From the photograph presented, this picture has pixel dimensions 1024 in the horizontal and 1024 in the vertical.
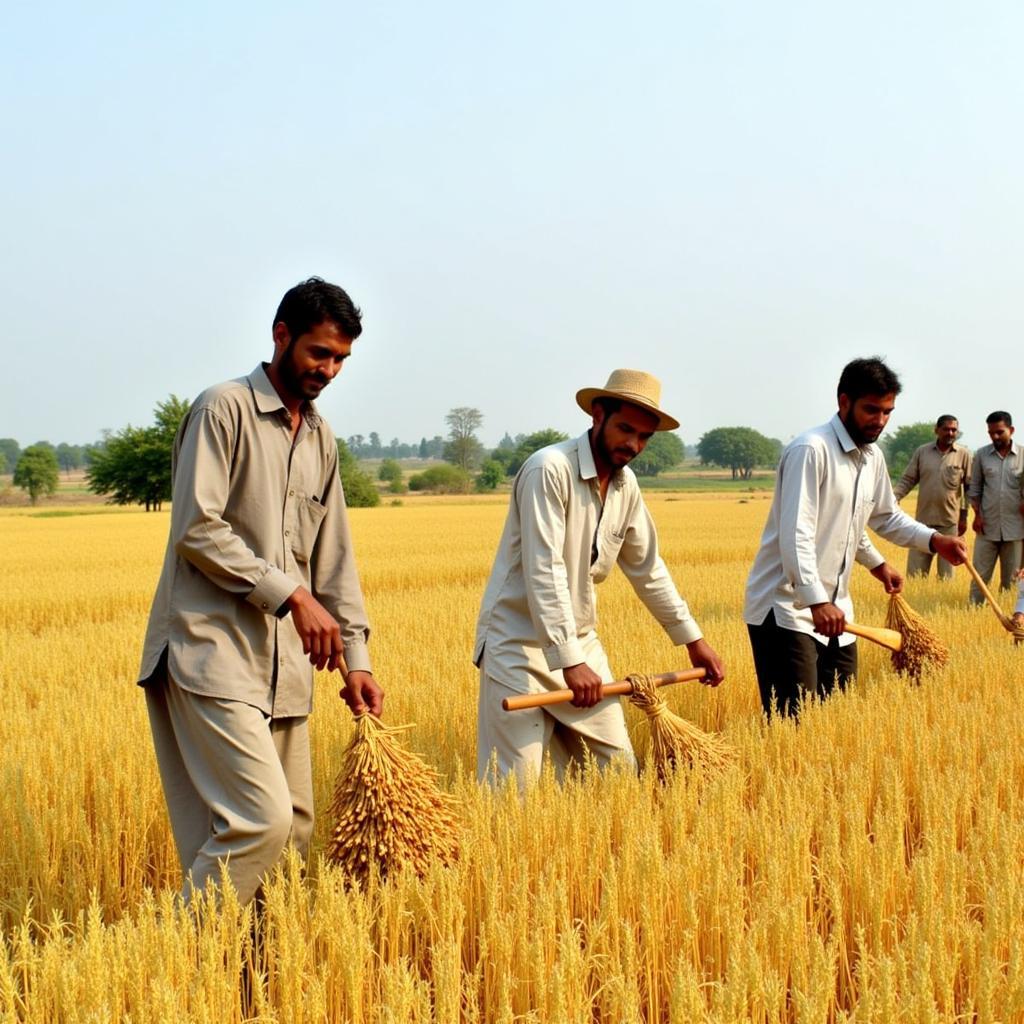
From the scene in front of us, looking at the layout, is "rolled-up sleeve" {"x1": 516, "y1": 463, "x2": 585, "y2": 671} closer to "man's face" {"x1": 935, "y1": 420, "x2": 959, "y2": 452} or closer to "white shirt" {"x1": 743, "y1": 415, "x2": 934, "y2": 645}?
"white shirt" {"x1": 743, "y1": 415, "x2": 934, "y2": 645}

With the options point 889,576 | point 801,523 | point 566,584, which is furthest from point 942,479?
point 566,584

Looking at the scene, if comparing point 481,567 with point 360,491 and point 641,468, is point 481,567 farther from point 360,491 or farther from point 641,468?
point 641,468

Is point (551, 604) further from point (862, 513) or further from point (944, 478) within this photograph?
point (944, 478)

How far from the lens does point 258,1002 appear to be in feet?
6.96

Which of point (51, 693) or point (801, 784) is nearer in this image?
point (801, 784)

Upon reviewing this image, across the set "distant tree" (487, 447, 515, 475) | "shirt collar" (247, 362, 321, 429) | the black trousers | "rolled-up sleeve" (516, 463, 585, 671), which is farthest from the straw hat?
"distant tree" (487, 447, 515, 475)

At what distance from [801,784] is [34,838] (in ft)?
8.91

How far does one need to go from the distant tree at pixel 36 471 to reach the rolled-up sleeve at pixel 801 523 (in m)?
81.3

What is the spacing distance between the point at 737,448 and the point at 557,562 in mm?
136101

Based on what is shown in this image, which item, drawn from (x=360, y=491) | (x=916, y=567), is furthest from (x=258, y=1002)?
(x=360, y=491)

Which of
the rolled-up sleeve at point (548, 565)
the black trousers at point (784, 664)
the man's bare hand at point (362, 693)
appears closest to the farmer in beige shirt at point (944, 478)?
the black trousers at point (784, 664)

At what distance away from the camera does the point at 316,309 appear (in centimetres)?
293

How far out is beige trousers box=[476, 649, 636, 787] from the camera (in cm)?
A: 386

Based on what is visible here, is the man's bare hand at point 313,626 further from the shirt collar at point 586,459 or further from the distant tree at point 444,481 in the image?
the distant tree at point 444,481
